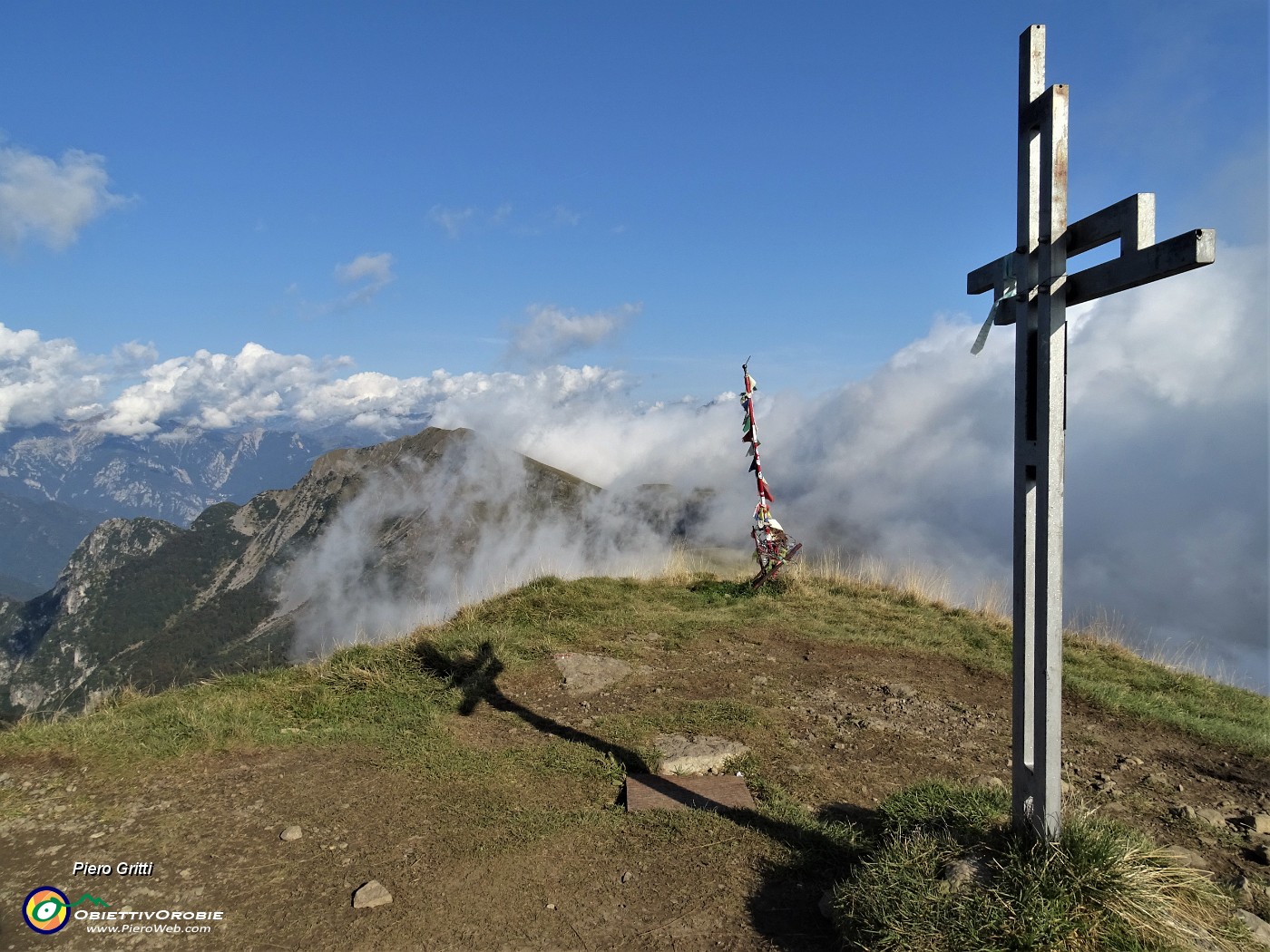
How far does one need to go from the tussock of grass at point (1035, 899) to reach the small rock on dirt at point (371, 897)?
7.43 feet

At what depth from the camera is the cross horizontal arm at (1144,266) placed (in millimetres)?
3053

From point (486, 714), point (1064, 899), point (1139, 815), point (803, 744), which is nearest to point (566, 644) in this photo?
point (486, 714)

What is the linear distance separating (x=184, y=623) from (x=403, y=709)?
160955 millimetres

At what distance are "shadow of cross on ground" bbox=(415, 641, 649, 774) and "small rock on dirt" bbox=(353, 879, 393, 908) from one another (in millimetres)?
2097

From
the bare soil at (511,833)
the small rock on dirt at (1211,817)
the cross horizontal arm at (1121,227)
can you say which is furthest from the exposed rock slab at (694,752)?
the cross horizontal arm at (1121,227)

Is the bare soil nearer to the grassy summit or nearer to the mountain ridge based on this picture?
the grassy summit

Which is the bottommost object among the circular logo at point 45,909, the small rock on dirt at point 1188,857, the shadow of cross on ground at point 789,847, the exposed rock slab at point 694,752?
the circular logo at point 45,909

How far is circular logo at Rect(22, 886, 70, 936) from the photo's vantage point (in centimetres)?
379

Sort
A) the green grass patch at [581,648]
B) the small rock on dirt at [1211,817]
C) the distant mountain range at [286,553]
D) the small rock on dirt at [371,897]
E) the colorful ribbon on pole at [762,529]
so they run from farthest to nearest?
the distant mountain range at [286,553], the colorful ribbon on pole at [762,529], the green grass patch at [581,648], the small rock on dirt at [1211,817], the small rock on dirt at [371,897]

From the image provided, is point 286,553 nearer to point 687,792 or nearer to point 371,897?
point 687,792

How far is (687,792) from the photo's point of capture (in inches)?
210

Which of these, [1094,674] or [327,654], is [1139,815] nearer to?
[1094,674]

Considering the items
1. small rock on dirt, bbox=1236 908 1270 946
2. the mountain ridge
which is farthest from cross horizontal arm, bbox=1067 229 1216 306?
the mountain ridge

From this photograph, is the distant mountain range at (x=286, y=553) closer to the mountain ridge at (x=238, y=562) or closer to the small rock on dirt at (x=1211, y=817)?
the mountain ridge at (x=238, y=562)
